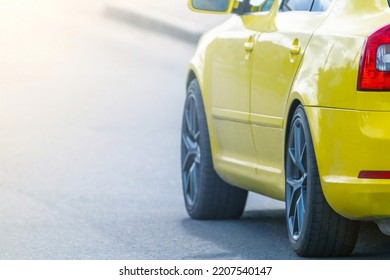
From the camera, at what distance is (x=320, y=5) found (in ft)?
23.7

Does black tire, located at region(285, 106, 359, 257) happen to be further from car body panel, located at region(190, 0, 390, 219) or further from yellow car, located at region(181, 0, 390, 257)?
car body panel, located at region(190, 0, 390, 219)

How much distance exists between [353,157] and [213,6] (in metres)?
2.29

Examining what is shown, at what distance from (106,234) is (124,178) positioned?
3.18 meters

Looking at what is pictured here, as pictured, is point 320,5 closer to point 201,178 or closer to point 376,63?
point 376,63

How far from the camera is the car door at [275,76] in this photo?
715 centimetres

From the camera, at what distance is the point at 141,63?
22.7 metres

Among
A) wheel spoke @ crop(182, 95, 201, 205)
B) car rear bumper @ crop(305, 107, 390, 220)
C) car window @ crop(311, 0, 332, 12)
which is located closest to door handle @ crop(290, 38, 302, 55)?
car window @ crop(311, 0, 332, 12)

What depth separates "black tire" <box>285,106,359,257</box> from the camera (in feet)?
22.3

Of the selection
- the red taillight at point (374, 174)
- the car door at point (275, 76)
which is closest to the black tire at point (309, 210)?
the car door at point (275, 76)

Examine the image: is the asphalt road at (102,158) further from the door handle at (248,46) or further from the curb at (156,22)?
the door handle at (248,46)

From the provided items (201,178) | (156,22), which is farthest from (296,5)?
(156,22)

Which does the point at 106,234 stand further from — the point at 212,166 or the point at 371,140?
the point at 371,140

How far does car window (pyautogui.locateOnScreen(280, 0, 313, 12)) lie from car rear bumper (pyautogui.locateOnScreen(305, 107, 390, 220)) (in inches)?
37.1

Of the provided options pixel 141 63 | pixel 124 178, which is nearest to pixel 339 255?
pixel 124 178
